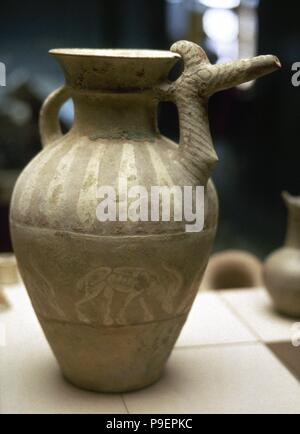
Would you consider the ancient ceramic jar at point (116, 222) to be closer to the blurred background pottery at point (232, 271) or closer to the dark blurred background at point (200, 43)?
the blurred background pottery at point (232, 271)

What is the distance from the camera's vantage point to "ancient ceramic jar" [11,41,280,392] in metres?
1.98

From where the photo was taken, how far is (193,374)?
236 cm

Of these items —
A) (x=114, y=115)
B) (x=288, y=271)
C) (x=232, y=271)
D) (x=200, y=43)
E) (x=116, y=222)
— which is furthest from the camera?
(x=200, y=43)

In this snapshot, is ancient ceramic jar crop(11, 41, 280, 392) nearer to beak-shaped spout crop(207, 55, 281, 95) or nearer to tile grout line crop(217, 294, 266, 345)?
beak-shaped spout crop(207, 55, 281, 95)

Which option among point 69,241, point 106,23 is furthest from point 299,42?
point 69,241

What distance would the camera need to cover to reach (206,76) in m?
2.04

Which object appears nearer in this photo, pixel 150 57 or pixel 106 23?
pixel 150 57

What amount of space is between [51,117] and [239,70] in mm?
636

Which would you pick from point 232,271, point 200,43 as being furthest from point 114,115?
point 200,43

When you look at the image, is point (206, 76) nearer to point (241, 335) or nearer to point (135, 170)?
point (135, 170)

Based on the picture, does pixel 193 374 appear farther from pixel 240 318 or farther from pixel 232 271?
pixel 232 271

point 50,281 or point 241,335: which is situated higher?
point 50,281

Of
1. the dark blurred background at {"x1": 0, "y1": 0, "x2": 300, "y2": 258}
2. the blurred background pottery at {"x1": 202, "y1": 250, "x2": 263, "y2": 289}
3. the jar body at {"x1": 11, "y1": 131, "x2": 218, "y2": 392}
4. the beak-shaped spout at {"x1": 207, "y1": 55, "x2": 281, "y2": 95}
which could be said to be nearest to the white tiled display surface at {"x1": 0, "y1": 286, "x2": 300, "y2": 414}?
the jar body at {"x1": 11, "y1": 131, "x2": 218, "y2": 392}

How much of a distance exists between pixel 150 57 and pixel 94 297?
660 millimetres
